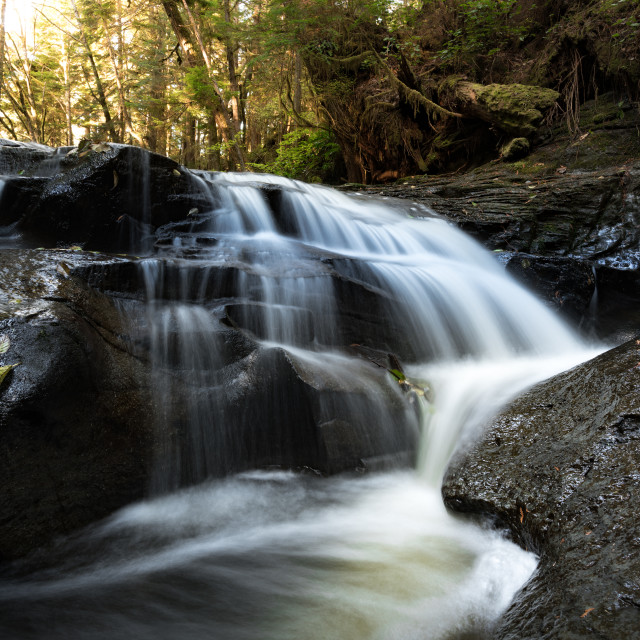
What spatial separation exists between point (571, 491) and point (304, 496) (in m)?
1.59

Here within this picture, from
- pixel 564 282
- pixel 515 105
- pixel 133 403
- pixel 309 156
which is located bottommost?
pixel 133 403

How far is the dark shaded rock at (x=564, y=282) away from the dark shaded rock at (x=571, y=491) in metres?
2.69

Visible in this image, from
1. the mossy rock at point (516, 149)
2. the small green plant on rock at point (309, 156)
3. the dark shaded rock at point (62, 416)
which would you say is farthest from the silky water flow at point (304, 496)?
the small green plant on rock at point (309, 156)

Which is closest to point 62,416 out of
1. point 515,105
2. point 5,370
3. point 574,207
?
point 5,370

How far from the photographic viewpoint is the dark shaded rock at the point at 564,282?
5477 millimetres

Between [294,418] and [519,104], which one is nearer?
[294,418]

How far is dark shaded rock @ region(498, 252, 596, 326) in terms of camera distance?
5477 millimetres

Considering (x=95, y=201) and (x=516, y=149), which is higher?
(x=516, y=149)

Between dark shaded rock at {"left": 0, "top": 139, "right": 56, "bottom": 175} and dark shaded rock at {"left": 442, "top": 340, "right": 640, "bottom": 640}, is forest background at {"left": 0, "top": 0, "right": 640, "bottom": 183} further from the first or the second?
dark shaded rock at {"left": 442, "top": 340, "right": 640, "bottom": 640}

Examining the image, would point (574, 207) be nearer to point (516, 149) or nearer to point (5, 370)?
point (516, 149)

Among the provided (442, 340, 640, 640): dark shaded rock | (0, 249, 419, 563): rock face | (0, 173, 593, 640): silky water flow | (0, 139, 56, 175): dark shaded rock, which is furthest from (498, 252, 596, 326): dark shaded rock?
(0, 139, 56, 175): dark shaded rock

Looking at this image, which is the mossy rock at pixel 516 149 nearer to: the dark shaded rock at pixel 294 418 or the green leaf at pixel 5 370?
the dark shaded rock at pixel 294 418

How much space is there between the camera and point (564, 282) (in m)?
5.55

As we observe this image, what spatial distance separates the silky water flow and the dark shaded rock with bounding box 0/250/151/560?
0.16 metres
